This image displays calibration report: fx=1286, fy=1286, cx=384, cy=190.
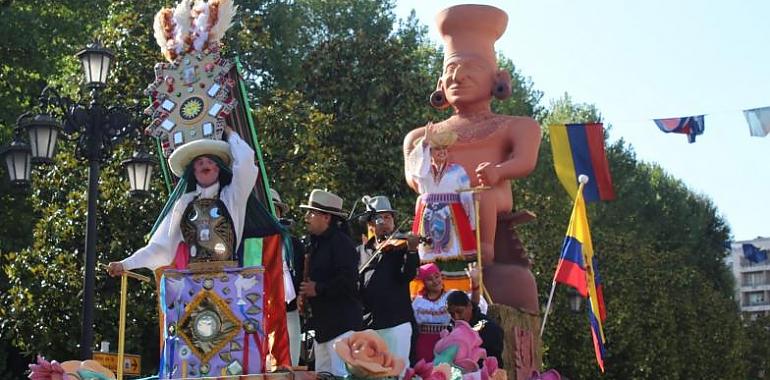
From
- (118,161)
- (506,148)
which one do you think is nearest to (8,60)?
(118,161)

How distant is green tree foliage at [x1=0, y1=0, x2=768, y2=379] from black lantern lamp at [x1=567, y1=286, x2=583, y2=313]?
25 centimetres

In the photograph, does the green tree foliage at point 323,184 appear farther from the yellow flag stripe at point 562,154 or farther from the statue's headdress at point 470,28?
the statue's headdress at point 470,28

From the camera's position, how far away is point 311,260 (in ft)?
30.6

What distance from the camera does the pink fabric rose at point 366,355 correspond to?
758 cm

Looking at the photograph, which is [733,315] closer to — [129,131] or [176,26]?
[129,131]

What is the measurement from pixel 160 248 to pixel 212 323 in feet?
2.46

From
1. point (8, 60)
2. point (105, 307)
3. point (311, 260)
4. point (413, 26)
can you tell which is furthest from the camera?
point (413, 26)

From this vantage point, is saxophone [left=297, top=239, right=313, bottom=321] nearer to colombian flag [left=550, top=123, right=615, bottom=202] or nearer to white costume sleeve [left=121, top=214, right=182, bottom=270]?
white costume sleeve [left=121, top=214, right=182, bottom=270]

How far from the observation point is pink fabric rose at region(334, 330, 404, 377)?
7.58 meters

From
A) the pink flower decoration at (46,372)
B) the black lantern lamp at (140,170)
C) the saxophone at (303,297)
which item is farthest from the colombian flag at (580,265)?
the pink flower decoration at (46,372)

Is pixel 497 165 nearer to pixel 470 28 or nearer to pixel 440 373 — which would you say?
pixel 470 28

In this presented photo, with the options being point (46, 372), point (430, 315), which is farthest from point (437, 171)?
point (46, 372)

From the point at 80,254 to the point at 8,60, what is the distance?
7.09m

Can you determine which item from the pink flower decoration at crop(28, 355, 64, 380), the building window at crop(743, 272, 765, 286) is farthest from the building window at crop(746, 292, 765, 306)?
the pink flower decoration at crop(28, 355, 64, 380)
